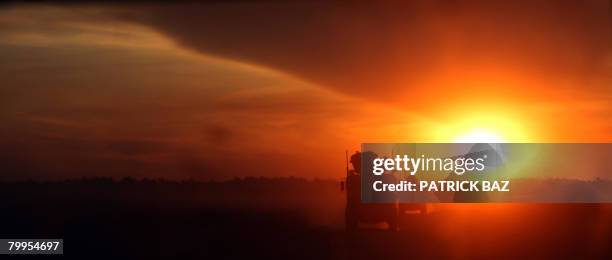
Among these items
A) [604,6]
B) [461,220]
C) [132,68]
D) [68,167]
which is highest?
[604,6]

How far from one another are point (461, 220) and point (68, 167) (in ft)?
6.00

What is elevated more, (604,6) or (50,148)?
(604,6)

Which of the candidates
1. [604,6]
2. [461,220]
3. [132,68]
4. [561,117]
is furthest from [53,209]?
[604,6]

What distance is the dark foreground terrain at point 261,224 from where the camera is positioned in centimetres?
A: 323

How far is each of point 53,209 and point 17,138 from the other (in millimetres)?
381

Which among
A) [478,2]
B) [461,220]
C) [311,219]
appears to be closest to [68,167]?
[311,219]

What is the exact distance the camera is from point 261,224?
3314 millimetres

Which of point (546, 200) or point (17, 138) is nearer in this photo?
point (546, 200)

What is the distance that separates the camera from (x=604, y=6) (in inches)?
131

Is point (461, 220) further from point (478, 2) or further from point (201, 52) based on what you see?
point (201, 52)

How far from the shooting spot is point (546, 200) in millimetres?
3170

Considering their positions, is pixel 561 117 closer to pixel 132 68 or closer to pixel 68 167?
pixel 132 68

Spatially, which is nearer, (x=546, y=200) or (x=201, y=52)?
(x=546, y=200)

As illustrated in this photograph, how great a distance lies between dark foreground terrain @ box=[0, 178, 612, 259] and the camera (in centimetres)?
323
